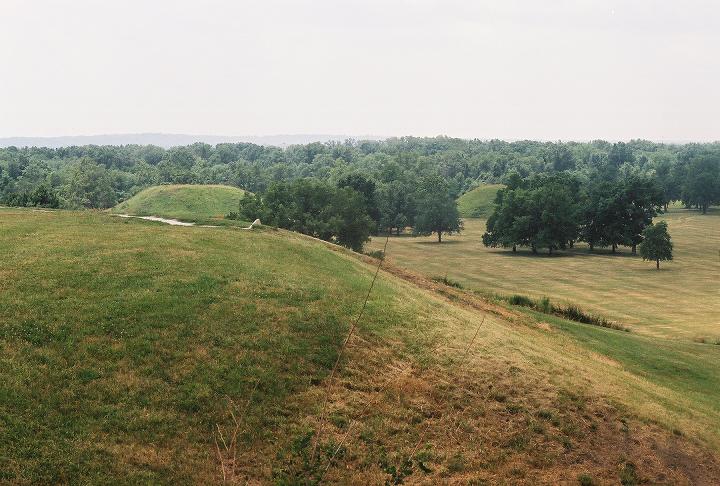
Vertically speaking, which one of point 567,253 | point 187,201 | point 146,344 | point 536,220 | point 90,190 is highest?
point 146,344

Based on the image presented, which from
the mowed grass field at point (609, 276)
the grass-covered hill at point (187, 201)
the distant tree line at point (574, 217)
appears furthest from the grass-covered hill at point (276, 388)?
the distant tree line at point (574, 217)

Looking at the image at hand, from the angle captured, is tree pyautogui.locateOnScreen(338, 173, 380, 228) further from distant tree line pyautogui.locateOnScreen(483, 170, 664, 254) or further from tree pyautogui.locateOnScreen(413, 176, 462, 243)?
distant tree line pyautogui.locateOnScreen(483, 170, 664, 254)

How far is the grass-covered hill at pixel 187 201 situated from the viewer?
12200 cm

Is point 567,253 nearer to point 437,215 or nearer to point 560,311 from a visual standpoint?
point 437,215

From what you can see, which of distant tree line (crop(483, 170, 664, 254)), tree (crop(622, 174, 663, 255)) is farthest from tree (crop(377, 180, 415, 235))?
tree (crop(622, 174, 663, 255))

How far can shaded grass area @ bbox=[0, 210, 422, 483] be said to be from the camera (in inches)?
600

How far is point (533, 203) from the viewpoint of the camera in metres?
126

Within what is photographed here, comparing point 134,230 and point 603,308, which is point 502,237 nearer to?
point 603,308

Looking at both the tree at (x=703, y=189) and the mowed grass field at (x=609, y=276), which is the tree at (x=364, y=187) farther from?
the tree at (x=703, y=189)

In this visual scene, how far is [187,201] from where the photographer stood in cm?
12619

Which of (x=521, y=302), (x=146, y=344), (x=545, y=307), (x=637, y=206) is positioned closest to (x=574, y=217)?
(x=637, y=206)

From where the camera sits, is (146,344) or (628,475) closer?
(628,475)

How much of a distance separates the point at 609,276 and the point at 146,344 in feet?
294

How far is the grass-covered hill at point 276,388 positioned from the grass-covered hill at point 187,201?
9532 cm
